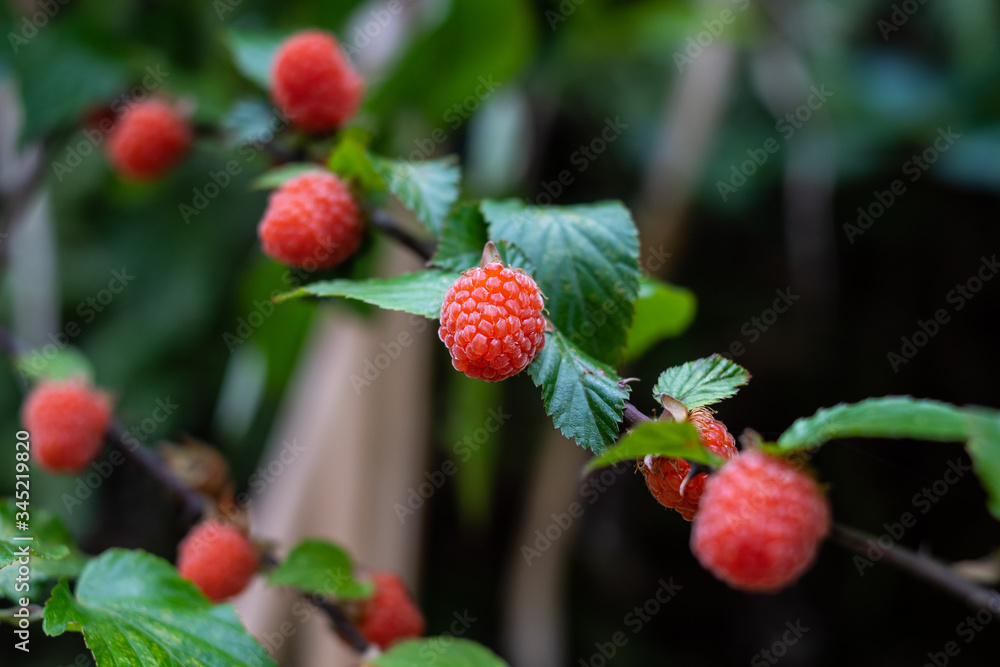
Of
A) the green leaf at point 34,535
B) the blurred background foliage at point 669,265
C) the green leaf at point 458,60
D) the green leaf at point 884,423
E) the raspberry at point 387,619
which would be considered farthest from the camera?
the blurred background foliage at point 669,265

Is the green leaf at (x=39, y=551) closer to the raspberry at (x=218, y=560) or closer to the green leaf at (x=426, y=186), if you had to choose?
the raspberry at (x=218, y=560)

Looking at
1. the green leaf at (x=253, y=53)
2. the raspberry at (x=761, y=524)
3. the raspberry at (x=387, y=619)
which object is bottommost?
the raspberry at (x=387, y=619)

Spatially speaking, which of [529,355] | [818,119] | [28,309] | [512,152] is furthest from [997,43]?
[28,309]

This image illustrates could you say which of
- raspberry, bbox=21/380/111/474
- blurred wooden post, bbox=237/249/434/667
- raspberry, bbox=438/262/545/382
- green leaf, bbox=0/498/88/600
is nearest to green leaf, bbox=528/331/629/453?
raspberry, bbox=438/262/545/382

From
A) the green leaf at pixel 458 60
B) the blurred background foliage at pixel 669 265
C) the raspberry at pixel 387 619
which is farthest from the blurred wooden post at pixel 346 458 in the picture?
the raspberry at pixel 387 619

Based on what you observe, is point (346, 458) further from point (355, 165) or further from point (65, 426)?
point (355, 165)

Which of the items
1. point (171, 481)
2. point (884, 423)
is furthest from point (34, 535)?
point (884, 423)

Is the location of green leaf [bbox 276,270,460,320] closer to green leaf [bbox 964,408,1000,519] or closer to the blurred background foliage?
green leaf [bbox 964,408,1000,519]
